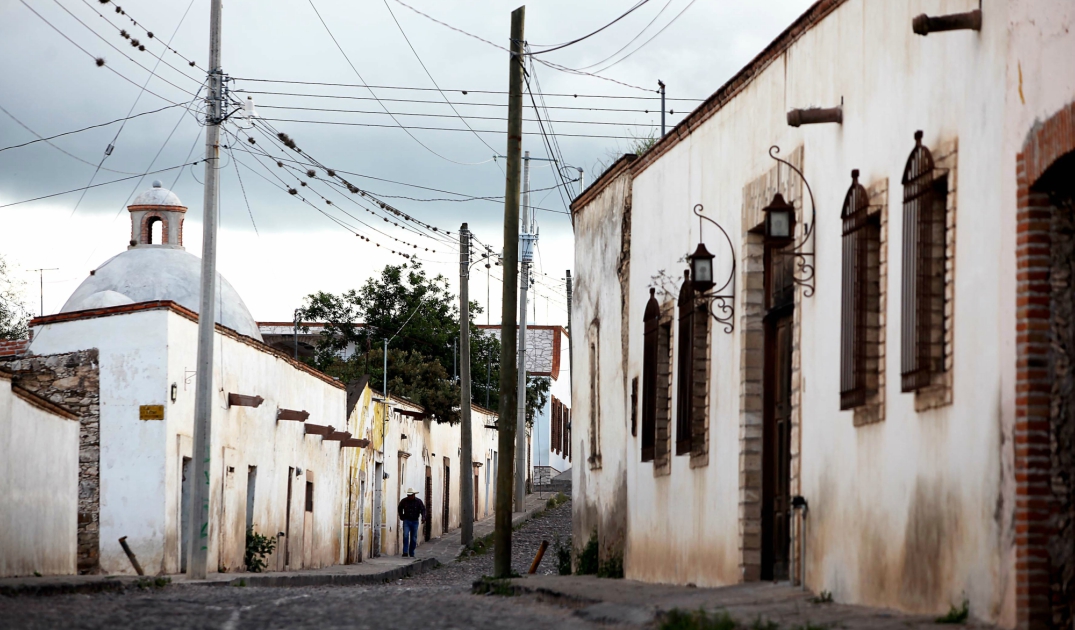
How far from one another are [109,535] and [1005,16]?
1584 centimetres

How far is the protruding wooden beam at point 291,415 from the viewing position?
1075 inches

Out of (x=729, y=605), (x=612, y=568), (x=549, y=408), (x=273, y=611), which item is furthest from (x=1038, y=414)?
(x=549, y=408)

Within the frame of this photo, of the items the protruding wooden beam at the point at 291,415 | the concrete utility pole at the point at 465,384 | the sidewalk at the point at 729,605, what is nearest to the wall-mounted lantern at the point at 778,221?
the sidewalk at the point at 729,605

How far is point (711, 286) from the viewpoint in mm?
13961

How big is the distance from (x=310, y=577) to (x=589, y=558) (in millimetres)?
6048

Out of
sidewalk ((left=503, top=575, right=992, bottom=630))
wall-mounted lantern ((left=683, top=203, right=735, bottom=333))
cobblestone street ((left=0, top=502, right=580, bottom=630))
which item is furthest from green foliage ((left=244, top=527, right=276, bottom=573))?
wall-mounted lantern ((left=683, top=203, right=735, bottom=333))

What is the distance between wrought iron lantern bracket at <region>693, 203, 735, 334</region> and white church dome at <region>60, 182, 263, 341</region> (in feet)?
62.0

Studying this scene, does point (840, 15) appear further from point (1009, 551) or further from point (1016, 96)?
point (1009, 551)

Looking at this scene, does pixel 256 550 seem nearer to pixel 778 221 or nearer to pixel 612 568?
pixel 612 568

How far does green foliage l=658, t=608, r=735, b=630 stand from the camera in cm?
885

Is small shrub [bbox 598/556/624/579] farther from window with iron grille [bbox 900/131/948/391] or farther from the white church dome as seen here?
the white church dome

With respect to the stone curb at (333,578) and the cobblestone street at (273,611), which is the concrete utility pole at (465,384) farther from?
the cobblestone street at (273,611)

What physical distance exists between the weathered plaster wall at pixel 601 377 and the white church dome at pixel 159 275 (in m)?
12.4

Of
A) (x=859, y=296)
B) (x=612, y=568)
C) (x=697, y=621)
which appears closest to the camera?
(x=697, y=621)
